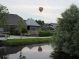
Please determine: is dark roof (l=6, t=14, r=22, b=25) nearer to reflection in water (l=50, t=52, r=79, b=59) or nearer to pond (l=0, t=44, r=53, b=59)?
pond (l=0, t=44, r=53, b=59)

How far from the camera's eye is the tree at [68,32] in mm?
28031

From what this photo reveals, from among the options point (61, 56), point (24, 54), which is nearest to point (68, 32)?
point (61, 56)

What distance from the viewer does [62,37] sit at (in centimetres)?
3034

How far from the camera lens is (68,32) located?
30.1m

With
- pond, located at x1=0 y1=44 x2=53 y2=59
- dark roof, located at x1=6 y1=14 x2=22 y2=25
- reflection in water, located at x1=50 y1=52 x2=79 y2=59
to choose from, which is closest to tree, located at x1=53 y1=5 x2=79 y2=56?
reflection in water, located at x1=50 y1=52 x2=79 y2=59

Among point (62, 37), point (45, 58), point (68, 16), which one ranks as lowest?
point (45, 58)

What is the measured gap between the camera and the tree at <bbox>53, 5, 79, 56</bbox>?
28.0m

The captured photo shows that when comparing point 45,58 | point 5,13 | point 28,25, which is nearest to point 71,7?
point 45,58

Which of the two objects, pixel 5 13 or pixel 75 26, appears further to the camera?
pixel 5 13

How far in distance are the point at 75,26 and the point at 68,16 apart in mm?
1966

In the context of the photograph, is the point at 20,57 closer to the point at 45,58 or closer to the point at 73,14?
the point at 45,58

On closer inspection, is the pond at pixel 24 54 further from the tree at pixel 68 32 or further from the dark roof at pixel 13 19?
the dark roof at pixel 13 19

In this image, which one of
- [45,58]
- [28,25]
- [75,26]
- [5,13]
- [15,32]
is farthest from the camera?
[28,25]

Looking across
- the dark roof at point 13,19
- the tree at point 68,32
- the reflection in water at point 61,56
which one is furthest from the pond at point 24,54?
the dark roof at point 13,19
